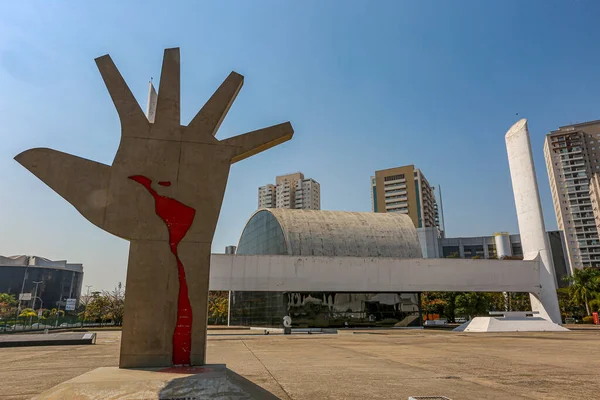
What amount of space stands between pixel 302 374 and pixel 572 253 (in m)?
133

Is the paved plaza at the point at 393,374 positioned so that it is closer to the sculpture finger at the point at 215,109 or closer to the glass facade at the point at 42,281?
the sculpture finger at the point at 215,109

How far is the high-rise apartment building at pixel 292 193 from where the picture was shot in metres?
185

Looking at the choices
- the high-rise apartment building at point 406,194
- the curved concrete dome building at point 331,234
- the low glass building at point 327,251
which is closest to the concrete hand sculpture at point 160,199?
the low glass building at point 327,251

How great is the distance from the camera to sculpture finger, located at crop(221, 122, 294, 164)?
8656 millimetres

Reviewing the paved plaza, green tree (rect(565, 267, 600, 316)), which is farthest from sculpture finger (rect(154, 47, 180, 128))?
green tree (rect(565, 267, 600, 316))

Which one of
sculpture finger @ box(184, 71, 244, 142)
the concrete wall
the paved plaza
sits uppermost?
sculpture finger @ box(184, 71, 244, 142)

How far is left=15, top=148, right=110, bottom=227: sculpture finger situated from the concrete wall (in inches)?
1035

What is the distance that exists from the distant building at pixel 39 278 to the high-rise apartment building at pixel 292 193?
297 ft

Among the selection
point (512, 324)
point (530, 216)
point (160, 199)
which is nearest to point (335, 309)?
point (512, 324)

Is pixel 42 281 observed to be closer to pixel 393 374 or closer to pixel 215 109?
pixel 215 109

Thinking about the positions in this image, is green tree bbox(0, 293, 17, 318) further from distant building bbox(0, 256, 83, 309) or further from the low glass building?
the low glass building

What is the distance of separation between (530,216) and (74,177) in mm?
42683

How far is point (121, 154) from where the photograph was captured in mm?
8094

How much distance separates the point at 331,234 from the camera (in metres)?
43.9
